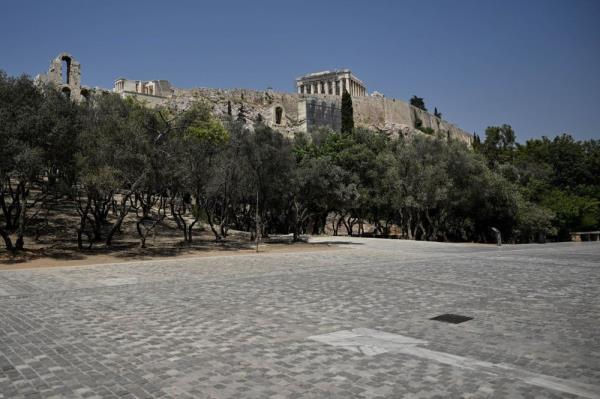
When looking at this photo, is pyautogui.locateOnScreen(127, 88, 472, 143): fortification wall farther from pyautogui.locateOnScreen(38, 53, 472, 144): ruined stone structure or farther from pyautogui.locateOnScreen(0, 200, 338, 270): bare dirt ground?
pyautogui.locateOnScreen(0, 200, 338, 270): bare dirt ground

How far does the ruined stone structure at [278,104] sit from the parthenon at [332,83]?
52.4ft

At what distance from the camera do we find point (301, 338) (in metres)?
6.65

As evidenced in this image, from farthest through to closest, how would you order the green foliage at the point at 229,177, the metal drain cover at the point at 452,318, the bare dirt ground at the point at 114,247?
the green foliage at the point at 229,177 → the bare dirt ground at the point at 114,247 → the metal drain cover at the point at 452,318

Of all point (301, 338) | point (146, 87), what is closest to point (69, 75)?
point (146, 87)

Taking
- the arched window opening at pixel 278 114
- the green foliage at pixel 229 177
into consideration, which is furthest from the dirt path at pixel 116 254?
the arched window opening at pixel 278 114

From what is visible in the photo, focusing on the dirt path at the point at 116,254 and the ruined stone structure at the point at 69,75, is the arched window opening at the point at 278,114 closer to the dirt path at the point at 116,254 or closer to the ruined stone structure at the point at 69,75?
the ruined stone structure at the point at 69,75

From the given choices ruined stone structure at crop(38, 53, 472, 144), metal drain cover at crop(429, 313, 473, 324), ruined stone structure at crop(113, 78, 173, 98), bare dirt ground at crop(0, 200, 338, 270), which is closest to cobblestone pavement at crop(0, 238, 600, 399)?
metal drain cover at crop(429, 313, 473, 324)

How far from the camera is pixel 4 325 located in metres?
7.63

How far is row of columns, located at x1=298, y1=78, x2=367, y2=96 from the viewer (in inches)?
4648

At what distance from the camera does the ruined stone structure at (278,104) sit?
6469cm

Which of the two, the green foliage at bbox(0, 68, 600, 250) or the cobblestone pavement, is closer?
the cobblestone pavement

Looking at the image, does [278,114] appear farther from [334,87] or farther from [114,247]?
[114,247]

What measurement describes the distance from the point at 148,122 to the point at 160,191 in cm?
417

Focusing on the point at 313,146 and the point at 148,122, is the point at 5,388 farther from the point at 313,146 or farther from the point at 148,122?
the point at 313,146
